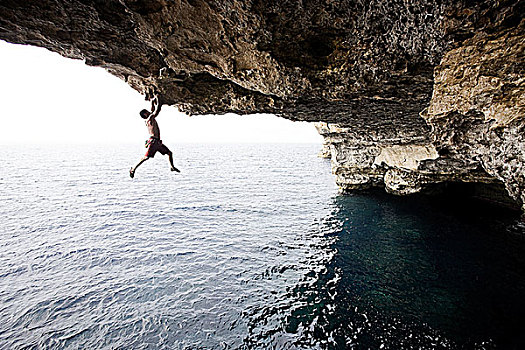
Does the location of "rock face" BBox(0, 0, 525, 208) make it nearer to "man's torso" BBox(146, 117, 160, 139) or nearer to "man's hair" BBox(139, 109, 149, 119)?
"man's hair" BBox(139, 109, 149, 119)

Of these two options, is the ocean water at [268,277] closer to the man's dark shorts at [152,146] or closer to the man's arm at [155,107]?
the man's dark shorts at [152,146]

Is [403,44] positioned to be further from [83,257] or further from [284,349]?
[83,257]

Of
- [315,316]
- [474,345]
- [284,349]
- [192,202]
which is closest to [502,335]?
Result: [474,345]

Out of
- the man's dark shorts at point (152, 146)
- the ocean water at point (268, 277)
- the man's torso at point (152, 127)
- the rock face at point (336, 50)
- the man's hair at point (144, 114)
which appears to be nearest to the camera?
the rock face at point (336, 50)

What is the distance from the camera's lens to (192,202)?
25172 mm

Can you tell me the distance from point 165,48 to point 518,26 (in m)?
7.34

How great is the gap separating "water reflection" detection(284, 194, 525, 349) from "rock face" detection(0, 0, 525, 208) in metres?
4.66

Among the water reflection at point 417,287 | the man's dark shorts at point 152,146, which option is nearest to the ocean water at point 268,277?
the water reflection at point 417,287

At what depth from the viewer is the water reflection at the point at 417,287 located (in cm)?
837

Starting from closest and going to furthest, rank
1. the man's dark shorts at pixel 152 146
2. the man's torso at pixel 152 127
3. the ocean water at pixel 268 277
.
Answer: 1. the man's dark shorts at pixel 152 146
2. the man's torso at pixel 152 127
3. the ocean water at pixel 268 277

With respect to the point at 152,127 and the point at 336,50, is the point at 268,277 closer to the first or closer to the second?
the point at 152,127

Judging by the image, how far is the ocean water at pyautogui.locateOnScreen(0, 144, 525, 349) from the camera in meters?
8.73

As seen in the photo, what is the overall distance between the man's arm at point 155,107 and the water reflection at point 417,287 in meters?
8.23

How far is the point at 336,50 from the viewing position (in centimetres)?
671
